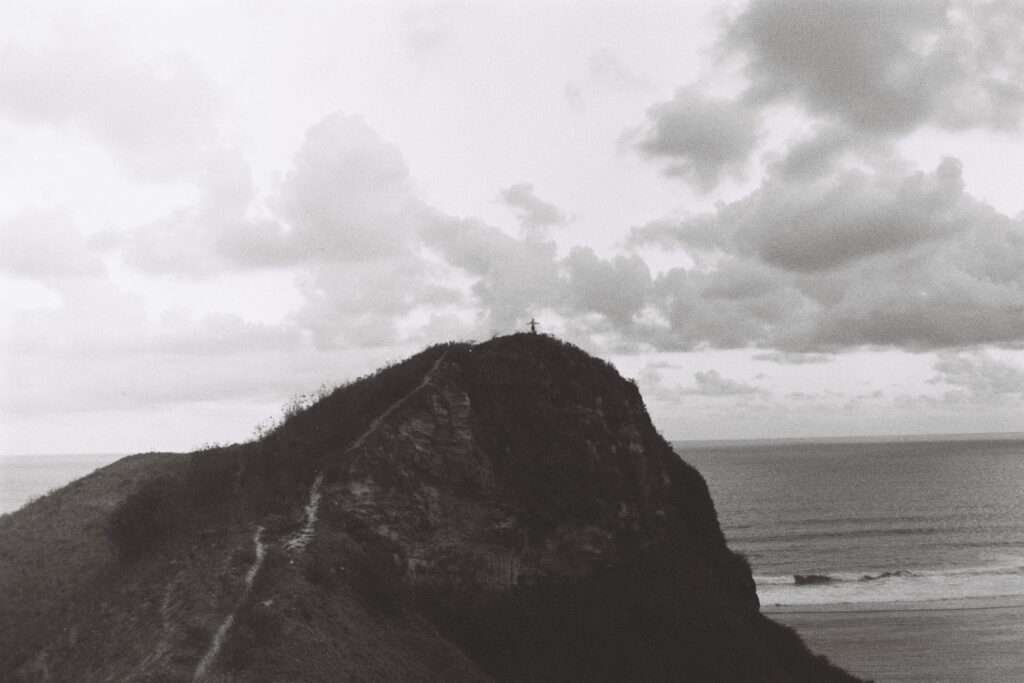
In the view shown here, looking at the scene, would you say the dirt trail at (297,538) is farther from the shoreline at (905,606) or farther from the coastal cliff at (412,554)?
the shoreline at (905,606)

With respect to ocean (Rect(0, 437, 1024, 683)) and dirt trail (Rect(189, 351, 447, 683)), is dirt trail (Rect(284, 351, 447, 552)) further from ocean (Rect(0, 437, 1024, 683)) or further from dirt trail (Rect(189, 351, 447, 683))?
ocean (Rect(0, 437, 1024, 683))

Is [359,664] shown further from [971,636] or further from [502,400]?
[971,636]

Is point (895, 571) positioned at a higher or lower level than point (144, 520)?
lower

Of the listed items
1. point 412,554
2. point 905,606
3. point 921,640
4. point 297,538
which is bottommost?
point 905,606


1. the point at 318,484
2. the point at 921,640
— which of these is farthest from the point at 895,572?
the point at 318,484

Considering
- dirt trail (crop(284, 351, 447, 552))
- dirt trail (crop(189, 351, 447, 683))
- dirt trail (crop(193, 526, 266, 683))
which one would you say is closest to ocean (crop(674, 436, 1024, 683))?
dirt trail (crop(284, 351, 447, 552))

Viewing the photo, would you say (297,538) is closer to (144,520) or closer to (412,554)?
(412,554)

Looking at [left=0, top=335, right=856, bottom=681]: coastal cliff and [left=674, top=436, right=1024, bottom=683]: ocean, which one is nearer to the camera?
[left=0, top=335, right=856, bottom=681]: coastal cliff
